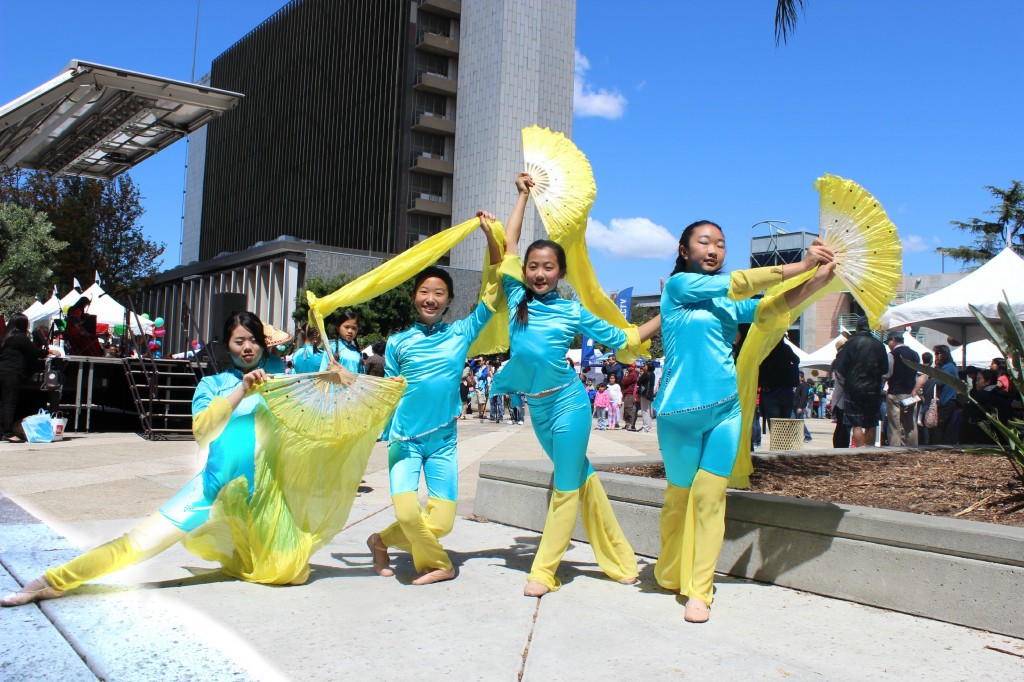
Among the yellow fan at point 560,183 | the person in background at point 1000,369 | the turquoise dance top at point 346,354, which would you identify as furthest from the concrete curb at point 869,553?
the person in background at point 1000,369

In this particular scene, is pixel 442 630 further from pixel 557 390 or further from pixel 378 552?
pixel 557 390

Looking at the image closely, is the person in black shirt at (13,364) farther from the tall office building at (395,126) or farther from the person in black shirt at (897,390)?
the tall office building at (395,126)

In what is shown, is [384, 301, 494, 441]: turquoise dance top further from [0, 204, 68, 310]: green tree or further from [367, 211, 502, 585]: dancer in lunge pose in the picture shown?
[0, 204, 68, 310]: green tree

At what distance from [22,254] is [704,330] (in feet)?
85.4

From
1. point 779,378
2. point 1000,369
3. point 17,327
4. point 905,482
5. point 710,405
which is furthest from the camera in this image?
point 17,327

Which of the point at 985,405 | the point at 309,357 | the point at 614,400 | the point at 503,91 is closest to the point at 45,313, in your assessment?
the point at 614,400

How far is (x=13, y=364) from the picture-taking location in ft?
38.1

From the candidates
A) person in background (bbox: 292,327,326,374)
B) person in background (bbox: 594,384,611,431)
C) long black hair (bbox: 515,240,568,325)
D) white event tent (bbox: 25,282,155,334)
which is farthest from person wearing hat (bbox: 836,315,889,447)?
white event tent (bbox: 25,282,155,334)

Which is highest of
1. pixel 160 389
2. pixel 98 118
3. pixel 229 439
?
pixel 98 118

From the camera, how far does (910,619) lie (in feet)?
12.5

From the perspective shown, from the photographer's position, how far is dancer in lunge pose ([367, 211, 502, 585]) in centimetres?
436

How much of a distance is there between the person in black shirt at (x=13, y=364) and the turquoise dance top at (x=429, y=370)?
9.41 meters

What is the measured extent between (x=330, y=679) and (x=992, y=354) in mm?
19069

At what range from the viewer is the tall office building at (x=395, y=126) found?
2218 inches
